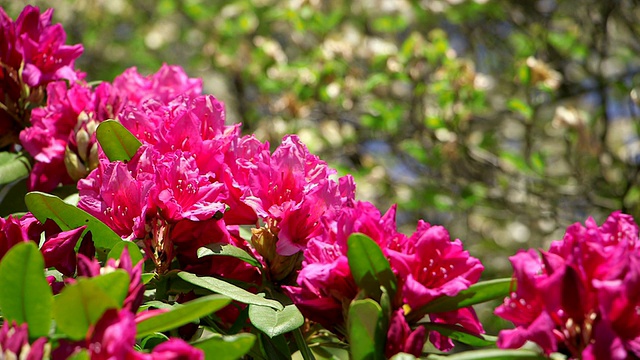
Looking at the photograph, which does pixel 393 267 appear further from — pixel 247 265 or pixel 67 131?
pixel 67 131

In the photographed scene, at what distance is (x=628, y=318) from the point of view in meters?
0.81

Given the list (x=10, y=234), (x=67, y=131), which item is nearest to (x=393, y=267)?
(x=10, y=234)

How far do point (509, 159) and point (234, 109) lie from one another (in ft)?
12.8

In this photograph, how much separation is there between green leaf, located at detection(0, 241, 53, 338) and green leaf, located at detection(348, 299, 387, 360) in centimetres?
33

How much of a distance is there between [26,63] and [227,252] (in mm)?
615

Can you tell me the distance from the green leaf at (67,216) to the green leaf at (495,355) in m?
0.49

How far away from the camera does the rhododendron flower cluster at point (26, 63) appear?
139 cm

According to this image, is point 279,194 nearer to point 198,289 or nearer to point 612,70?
point 198,289

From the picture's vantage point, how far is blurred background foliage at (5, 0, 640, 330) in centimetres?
365

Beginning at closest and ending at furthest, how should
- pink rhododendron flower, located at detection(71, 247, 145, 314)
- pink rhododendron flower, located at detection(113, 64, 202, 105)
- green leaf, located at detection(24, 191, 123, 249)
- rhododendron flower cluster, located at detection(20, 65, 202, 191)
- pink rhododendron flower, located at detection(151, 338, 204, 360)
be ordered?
1. pink rhododendron flower, located at detection(151, 338, 204, 360)
2. pink rhododendron flower, located at detection(71, 247, 145, 314)
3. green leaf, located at detection(24, 191, 123, 249)
4. rhododendron flower cluster, located at detection(20, 65, 202, 191)
5. pink rhododendron flower, located at detection(113, 64, 202, 105)

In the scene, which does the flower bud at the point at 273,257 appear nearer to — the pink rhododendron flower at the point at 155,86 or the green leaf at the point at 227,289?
the green leaf at the point at 227,289

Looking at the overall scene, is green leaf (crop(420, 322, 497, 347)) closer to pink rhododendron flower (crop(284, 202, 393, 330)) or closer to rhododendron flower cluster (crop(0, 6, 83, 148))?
Answer: pink rhododendron flower (crop(284, 202, 393, 330))

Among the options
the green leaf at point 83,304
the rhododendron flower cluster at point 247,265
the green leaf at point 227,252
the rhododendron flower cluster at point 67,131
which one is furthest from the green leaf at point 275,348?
the rhododendron flower cluster at point 67,131

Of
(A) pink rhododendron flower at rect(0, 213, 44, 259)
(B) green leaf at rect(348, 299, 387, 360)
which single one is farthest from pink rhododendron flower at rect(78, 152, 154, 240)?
(B) green leaf at rect(348, 299, 387, 360)
